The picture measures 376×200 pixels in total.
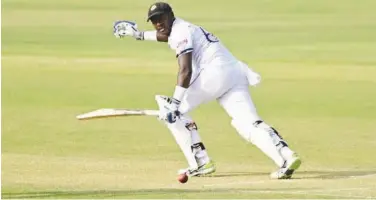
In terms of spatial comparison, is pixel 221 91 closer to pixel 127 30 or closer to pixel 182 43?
pixel 182 43

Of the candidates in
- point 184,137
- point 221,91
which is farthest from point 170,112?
point 221,91

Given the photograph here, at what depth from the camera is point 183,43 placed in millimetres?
9484

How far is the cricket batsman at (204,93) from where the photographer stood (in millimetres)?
9523

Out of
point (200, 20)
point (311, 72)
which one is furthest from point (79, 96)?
point (200, 20)

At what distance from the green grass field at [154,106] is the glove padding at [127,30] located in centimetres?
99

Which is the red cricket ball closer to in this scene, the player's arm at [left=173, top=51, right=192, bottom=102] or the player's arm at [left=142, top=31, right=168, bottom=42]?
the player's arm at [left=173, top=51, right=192, bottom=102]

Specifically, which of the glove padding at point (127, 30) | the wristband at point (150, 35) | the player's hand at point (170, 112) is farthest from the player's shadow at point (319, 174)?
the glove padding at point (127, 30)

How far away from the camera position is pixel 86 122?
1427 cm

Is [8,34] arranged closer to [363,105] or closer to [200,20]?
[200,20]

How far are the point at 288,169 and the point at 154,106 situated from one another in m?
7.13

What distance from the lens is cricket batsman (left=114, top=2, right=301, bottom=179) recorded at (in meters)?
9.52

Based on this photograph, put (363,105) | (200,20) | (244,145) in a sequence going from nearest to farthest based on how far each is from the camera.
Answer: (244,145)
(363,105)
(200,20)

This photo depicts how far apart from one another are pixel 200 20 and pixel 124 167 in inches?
1037

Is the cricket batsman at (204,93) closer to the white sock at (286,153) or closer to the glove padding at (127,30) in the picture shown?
the white sock at (286,153)
